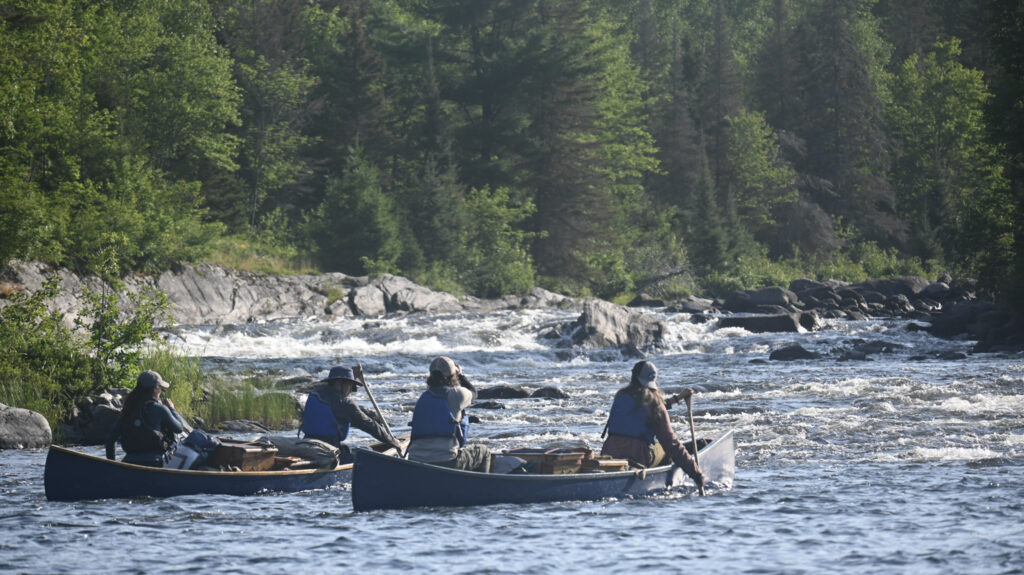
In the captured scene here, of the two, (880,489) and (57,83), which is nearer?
(880,489)

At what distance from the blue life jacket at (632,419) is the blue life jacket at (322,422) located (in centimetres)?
325

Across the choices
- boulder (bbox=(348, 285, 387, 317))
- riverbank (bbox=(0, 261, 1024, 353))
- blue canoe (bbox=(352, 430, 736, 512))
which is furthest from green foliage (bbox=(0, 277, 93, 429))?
boulder (bbox=(348, 285, 387, 317))

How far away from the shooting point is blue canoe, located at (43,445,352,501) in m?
12.2

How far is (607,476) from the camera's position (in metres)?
12.4

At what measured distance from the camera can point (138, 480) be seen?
1256 cm

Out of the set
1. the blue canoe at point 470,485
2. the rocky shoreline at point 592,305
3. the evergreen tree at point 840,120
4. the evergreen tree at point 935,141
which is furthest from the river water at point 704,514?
the evergreen tree at point 840,120

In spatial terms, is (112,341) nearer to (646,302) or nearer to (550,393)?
(550,393)

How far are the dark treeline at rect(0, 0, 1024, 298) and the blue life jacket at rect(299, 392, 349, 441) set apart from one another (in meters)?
16.0

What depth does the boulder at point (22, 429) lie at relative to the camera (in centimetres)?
1595

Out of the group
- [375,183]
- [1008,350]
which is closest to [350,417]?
[1008,350]

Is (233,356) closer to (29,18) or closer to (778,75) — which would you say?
(29,18)

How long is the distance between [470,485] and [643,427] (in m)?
2.16

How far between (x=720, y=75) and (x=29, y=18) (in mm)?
50620

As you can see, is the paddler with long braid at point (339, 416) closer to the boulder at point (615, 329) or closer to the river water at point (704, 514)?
the river water at point (704, 514)
